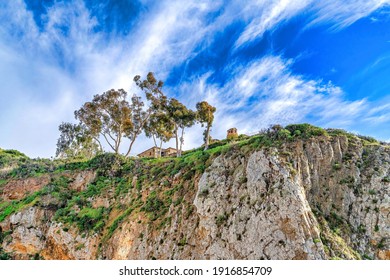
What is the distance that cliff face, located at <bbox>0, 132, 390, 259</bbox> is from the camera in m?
19.4

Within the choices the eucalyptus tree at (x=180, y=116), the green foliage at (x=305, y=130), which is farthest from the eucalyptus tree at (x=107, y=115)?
the green foliage at (x=305, y=130)

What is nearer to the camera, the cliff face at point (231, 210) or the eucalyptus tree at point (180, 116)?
the cliff face at point (231, 210)

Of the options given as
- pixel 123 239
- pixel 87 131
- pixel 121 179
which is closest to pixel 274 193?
pixel 123 239

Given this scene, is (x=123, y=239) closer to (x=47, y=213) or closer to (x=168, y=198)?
(x=168, y=198)

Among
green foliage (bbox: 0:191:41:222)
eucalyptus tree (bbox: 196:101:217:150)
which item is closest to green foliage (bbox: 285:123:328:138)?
eucalyptus tree (bbox: 196:101:217:150)

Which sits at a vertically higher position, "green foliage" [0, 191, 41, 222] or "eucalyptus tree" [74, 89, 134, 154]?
"eucalyptus tree" [74, 89, 134, 154]

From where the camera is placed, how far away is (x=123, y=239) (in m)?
26.5

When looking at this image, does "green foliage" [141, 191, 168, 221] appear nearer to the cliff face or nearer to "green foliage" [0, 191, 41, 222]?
the cliff face

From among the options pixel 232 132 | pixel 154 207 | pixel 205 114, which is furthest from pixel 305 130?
pixel 232 132

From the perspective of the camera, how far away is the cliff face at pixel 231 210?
63.7ft

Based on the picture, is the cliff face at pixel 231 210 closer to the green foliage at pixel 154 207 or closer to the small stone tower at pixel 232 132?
the green foliage at pixel 154 207

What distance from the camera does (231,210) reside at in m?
22.3

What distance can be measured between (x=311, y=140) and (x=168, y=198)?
1311 cm

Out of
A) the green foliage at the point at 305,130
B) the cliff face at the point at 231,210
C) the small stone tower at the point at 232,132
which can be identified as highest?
the small stone tower at the point at 232,132
